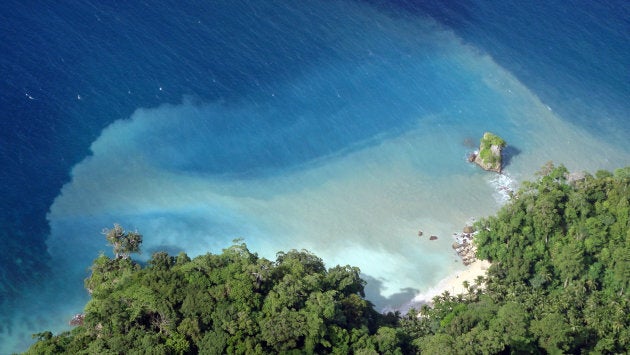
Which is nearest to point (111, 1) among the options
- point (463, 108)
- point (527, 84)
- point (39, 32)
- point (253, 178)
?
point (39, 32)

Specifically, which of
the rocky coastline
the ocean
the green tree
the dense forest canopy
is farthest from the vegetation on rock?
the green tree

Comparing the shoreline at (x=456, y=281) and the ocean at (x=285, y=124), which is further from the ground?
the ocean at (x=285, y=124)

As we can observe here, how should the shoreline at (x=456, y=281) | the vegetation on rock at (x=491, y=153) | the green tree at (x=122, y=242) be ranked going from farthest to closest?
the vegetation on rock at (x=491, y=153) → the shoreline at (x=456, y=281) → the green tree at (x=122, y=242)

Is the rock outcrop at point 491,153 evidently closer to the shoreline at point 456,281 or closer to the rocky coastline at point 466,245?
the rocky coastline at point 466,245

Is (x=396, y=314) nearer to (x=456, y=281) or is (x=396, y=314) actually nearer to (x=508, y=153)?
(x=456, y=281)

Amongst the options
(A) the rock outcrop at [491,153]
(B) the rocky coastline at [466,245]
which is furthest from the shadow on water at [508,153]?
(B) the rocky coastline at [466,245]

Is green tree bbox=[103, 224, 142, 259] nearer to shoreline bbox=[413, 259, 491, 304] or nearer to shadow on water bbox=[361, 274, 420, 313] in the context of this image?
shadow on water bbox=[361, 274, 420, 313]
